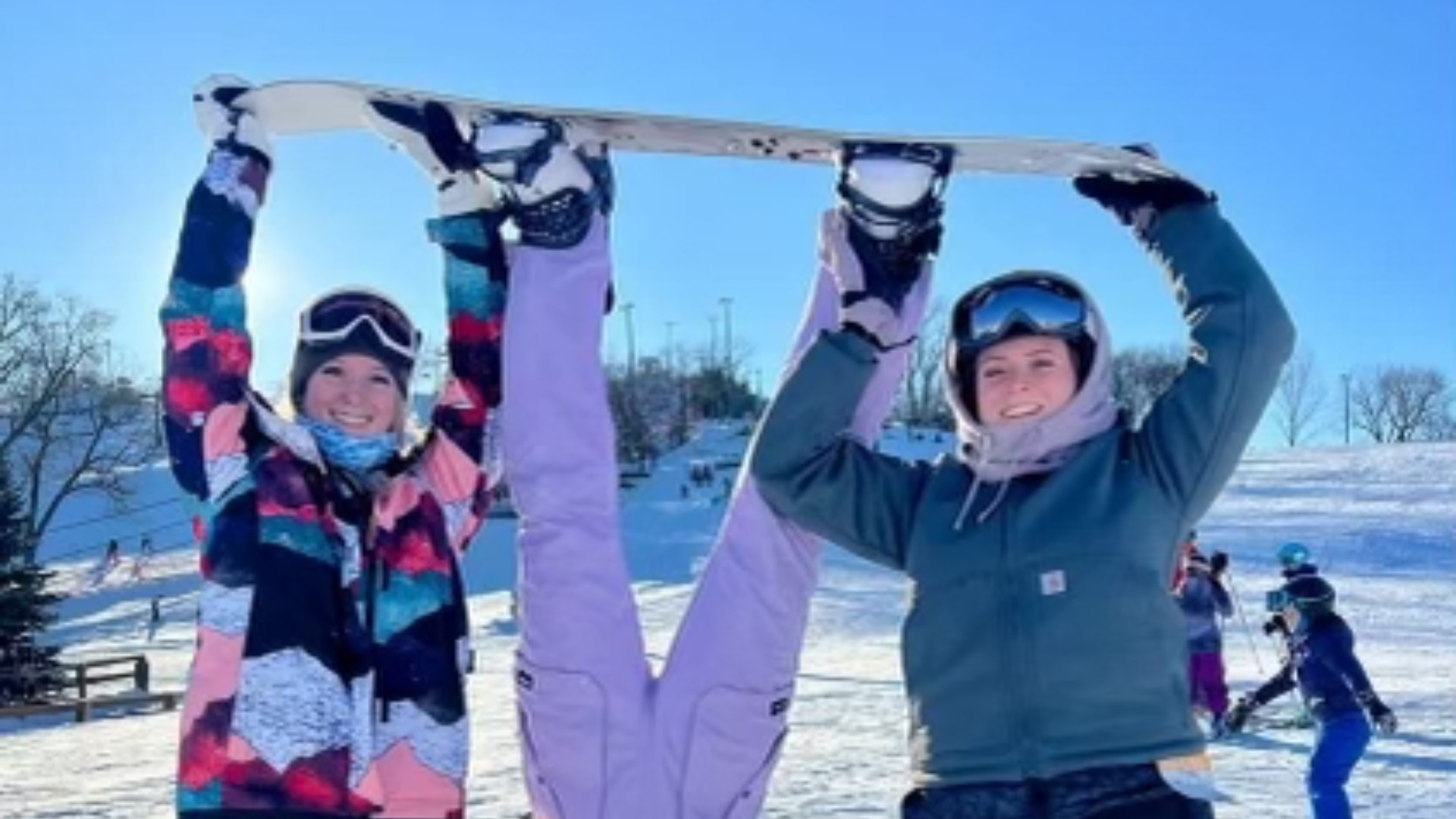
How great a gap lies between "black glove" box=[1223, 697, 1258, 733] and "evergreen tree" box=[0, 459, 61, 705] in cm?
1869

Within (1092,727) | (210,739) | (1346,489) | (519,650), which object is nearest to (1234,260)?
(1092,727)

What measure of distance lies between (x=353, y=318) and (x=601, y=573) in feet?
2.69

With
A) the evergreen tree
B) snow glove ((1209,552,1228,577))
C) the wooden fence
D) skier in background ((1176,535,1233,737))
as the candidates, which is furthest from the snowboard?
the evergreen tree

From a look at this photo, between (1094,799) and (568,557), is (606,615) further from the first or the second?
(1094,799)

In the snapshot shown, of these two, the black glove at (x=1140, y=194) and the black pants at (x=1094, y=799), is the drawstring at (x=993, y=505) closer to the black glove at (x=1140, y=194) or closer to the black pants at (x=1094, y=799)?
the black pants at (x=1094, y=799)

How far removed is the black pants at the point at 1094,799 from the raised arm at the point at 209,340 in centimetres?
169

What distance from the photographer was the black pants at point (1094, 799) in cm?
266

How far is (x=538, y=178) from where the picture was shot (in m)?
3.29

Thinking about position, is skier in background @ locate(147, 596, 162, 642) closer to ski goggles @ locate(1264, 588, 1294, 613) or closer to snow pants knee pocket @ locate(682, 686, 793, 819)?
ski goggles @ locate(1264, 588, 1294, 613)

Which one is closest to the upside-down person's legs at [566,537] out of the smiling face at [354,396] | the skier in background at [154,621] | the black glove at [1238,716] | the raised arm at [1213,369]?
the smiling face at [354,396]

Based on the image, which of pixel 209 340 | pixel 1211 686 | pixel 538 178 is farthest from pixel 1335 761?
pixel 209 340

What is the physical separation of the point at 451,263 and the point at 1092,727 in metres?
1.85

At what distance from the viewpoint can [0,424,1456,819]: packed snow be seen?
9234mm

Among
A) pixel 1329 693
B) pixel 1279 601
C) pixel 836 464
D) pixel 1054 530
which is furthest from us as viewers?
pixel 1279 601
